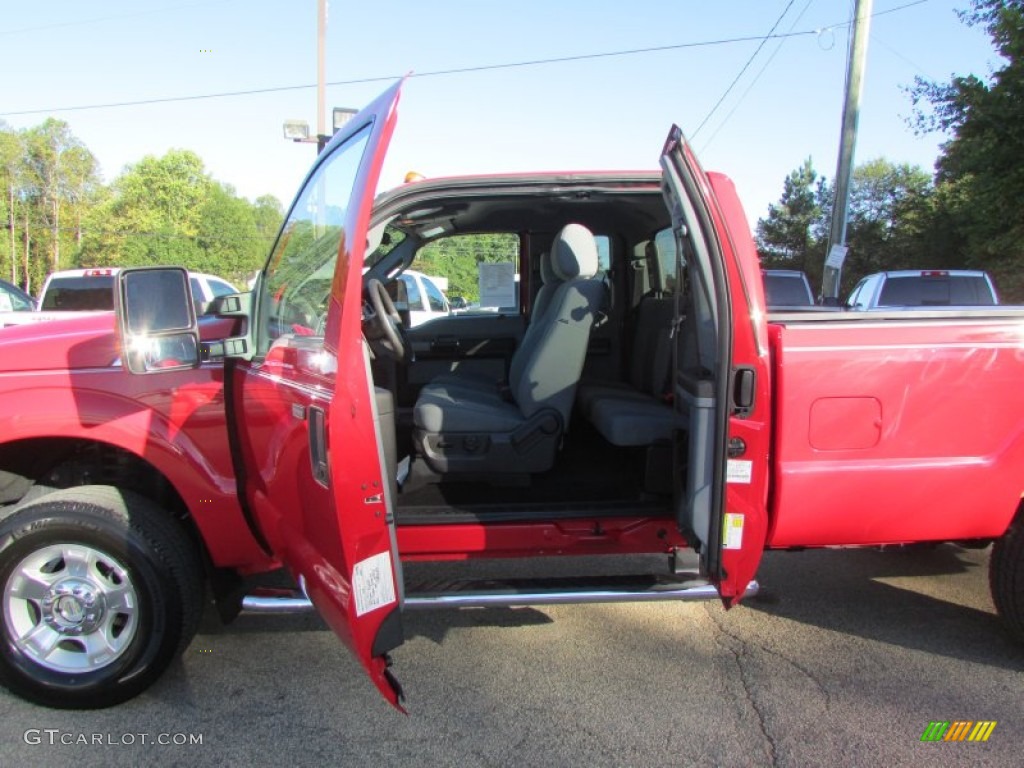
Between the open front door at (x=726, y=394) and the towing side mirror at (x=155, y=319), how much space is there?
172 centimetres

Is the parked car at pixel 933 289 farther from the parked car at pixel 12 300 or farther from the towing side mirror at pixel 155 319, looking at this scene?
the parked car at pixel 12 300

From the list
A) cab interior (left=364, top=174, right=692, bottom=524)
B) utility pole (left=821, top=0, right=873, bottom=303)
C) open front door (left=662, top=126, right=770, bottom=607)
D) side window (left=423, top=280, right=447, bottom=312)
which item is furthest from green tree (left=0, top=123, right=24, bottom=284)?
open front door (left=662, top=126, right=770, bottom=607)

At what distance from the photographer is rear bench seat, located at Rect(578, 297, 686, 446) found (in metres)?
3.09

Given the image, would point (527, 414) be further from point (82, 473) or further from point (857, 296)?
point (857, 296)

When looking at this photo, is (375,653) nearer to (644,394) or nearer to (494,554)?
(494,554)

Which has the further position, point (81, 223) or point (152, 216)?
point (152, 216)

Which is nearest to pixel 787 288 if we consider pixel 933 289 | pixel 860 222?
pixel 933 289

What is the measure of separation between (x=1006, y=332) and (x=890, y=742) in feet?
4.98

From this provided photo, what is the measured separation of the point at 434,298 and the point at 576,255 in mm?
3453

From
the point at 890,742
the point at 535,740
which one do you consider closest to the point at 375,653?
the point at 535,740

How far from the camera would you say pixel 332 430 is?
6.61ft

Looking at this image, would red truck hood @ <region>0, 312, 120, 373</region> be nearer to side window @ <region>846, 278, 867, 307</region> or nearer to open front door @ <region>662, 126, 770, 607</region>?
open front door @ <region>662, 126, 770, 607</region>

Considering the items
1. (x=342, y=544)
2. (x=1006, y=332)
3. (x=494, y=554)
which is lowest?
(x=494, y=554)

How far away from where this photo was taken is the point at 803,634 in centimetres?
322
